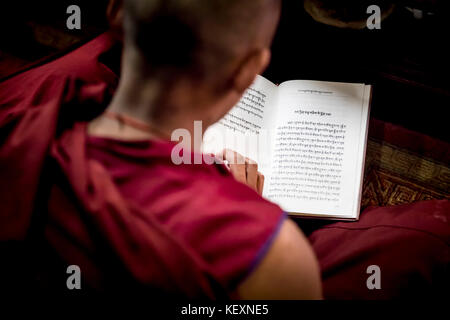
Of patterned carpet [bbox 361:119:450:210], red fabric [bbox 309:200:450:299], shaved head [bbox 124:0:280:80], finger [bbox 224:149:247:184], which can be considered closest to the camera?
shaved head [bbox 124:0:280:80]

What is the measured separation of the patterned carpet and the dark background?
47 millimetres

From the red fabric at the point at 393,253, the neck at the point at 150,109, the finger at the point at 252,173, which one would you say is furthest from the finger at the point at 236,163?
the neck at the point at 150,109

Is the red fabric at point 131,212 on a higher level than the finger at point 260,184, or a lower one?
higher

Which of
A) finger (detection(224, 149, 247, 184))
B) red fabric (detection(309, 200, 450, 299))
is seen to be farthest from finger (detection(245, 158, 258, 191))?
red fabric (detection(309, 200, 450, 299))

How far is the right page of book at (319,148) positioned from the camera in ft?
4.10

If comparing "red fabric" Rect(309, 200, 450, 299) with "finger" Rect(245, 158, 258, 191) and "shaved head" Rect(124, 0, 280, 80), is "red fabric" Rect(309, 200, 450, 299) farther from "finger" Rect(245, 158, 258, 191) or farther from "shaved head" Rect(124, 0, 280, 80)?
"shaved head" Rect(124, 0, 280, 80)

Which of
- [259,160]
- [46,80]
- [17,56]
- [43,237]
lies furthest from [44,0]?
[43,237]

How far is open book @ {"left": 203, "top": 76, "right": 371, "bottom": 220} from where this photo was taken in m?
1.25

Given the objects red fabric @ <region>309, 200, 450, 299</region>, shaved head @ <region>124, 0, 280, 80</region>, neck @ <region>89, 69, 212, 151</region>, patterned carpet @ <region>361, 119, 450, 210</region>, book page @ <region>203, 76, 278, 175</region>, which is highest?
shaved head @ <region>124, 0, 280, 80</region>

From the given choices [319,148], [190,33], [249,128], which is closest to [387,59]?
[319,148]

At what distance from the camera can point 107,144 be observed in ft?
2.52

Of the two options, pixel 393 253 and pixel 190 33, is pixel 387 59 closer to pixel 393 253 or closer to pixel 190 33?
pixel 393 253

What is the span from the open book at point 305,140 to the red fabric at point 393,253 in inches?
3.5

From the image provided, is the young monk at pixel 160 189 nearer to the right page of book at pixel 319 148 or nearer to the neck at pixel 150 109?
the neck at pixel 150 109
